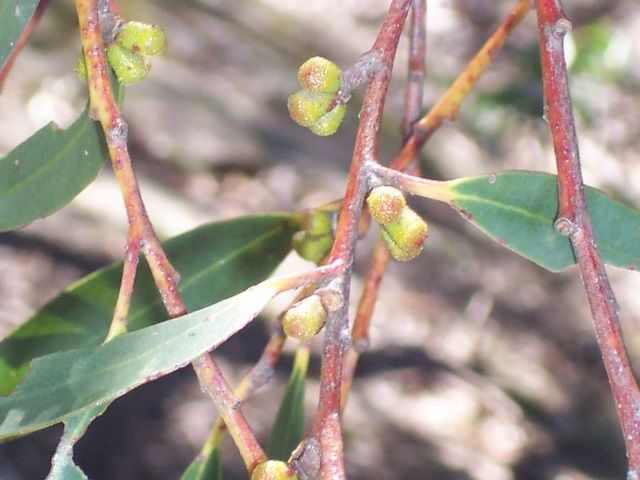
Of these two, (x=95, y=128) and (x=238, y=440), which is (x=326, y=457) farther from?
(x=95, y=128)

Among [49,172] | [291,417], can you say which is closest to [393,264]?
[291,417]

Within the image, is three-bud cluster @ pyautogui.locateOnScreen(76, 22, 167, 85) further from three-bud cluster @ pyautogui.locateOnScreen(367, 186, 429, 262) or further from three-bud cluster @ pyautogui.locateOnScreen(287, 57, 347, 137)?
three-bud cluster @ pyautogui.locateOnScreen(367, 186, 429, 262)

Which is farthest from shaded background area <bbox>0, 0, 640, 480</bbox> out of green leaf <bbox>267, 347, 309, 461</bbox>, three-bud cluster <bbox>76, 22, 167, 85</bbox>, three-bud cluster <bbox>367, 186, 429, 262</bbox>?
three-bud cluster <bbox>367, 186, 429, 262</bbox>

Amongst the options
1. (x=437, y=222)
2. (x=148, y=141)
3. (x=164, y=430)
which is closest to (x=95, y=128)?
(x=164, y=430)

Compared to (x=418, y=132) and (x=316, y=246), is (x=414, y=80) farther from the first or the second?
(x=316, y=246)

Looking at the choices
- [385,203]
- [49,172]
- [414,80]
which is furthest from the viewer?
[414,80]

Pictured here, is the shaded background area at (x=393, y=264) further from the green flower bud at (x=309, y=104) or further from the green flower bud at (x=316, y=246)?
the green flower bud at (x=309, y=104)

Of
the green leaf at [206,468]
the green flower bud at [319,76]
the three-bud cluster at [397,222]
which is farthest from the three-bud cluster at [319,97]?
the green leaf at [206,468]
